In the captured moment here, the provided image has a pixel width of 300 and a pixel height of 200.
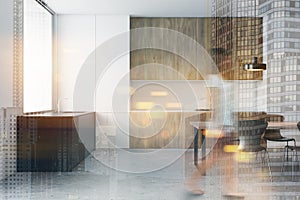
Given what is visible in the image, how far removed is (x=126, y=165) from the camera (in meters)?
3.16

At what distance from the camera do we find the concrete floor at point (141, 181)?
2.02 m

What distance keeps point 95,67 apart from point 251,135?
2428mm

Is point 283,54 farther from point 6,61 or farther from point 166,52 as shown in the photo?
point 166,52

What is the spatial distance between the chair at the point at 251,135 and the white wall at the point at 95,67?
1748mm

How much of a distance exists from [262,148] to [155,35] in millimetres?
2333

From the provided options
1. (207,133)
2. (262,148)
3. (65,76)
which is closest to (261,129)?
(262,148)

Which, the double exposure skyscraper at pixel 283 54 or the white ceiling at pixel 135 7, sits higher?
the white ceiling at pixel 135 7

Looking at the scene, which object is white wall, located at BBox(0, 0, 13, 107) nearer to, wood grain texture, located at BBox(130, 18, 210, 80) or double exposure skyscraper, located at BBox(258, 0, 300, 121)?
double exposure skyscraper, located at BBox(258, 0, 300, 121)

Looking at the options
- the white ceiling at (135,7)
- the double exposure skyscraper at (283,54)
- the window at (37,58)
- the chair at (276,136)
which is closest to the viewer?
the double exposure skyscraper at (283,54)

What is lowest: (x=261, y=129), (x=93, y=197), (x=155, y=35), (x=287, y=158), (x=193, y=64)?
(x=93, y=197)

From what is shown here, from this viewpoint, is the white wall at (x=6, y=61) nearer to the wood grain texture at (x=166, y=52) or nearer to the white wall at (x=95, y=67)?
the white wall at (x=95, y=67)

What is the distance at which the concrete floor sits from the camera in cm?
202

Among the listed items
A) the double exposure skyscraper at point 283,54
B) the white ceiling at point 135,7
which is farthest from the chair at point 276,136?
the white ceiling at point 135,7

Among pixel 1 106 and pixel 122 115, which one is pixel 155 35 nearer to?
pixel 122 115
